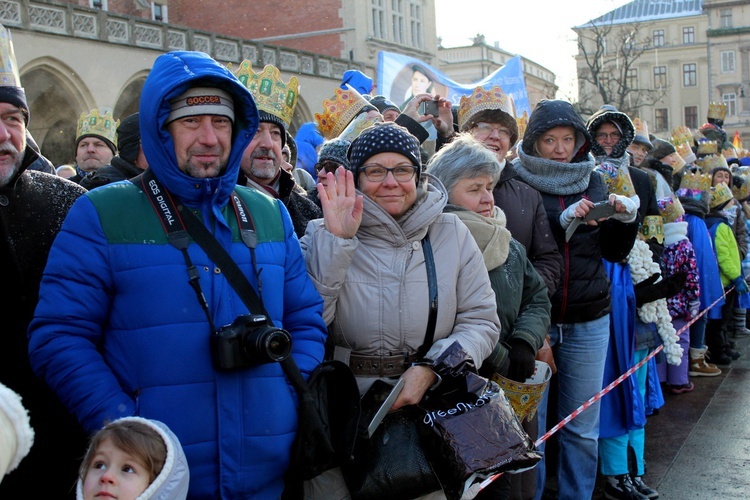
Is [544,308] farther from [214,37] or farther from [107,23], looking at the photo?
[214,37]

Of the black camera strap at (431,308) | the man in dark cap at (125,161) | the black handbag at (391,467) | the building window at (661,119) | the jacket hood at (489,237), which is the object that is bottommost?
the black handbag at (391,467)

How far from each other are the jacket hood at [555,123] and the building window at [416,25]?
128 ft

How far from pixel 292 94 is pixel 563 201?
5.60 feet

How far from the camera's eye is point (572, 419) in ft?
16.5

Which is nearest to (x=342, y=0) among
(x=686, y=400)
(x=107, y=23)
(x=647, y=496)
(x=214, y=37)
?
(x=214, y=37)

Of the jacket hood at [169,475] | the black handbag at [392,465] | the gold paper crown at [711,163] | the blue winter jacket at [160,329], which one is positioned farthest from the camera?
the gold paper crown at [711,163]

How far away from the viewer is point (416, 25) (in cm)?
4372

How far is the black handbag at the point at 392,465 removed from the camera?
3.05 m

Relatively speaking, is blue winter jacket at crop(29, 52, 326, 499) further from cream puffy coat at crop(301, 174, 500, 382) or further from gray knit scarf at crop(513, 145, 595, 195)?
gray knit scarf at crop(513, 145, 595, 195)

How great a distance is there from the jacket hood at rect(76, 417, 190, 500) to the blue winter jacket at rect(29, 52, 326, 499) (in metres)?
0.09

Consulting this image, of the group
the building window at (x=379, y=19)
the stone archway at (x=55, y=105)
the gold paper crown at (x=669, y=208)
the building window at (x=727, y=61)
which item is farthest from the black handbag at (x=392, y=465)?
the building window at (x=727, y=61)

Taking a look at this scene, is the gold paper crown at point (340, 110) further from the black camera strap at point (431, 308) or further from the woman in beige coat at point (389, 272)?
the black camera strap at point (431, 308)

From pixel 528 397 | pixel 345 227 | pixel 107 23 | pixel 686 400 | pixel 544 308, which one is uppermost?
pixel 107 23

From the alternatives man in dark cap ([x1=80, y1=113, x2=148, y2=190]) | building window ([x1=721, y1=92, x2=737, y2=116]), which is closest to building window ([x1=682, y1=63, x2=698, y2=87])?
building window ([x1=721, y1=92, x2=737, y2=116])
